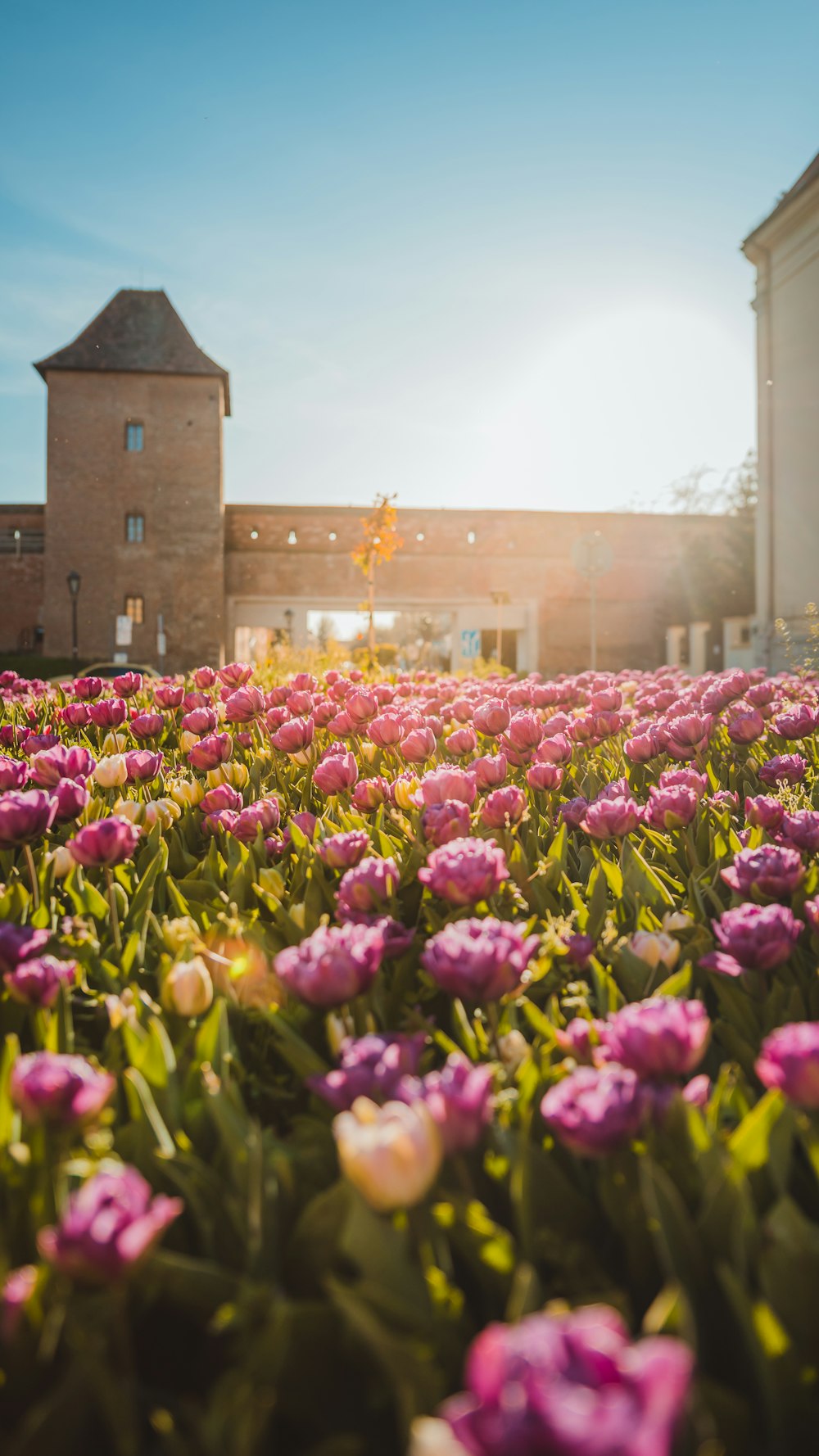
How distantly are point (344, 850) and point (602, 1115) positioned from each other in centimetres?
71

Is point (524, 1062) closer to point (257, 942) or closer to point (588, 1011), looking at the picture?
point (588, 1011)

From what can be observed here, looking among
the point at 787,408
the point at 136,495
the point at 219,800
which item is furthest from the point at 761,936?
the point at 136,495

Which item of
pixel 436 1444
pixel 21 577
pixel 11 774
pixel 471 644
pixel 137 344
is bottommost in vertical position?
pixel 436 1444

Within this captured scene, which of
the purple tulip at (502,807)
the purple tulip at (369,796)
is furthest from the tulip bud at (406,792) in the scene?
the purple tulip at (502,807)

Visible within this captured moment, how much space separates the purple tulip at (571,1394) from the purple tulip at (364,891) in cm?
75

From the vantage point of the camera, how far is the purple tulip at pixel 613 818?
1.59 metres

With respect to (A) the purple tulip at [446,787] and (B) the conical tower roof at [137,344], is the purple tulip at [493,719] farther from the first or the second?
(B) the conical tower roof at [137,344]

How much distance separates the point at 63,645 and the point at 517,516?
15.7 metres

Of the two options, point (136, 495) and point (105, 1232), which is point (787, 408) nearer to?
point (105, 1232)

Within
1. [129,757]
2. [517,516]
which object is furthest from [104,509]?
[129,757]

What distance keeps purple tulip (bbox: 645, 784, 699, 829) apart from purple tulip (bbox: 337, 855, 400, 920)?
0.63 m

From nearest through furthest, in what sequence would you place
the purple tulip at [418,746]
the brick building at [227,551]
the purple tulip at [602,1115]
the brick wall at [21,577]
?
1. the purple tulip at [602,1115]
2. the purple tulip at [418,746]
3. the brick building at [227,551]
4. the brick wall at [21,577]

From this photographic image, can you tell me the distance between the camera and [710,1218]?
0.72 metres

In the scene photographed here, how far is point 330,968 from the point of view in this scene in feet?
2.90
